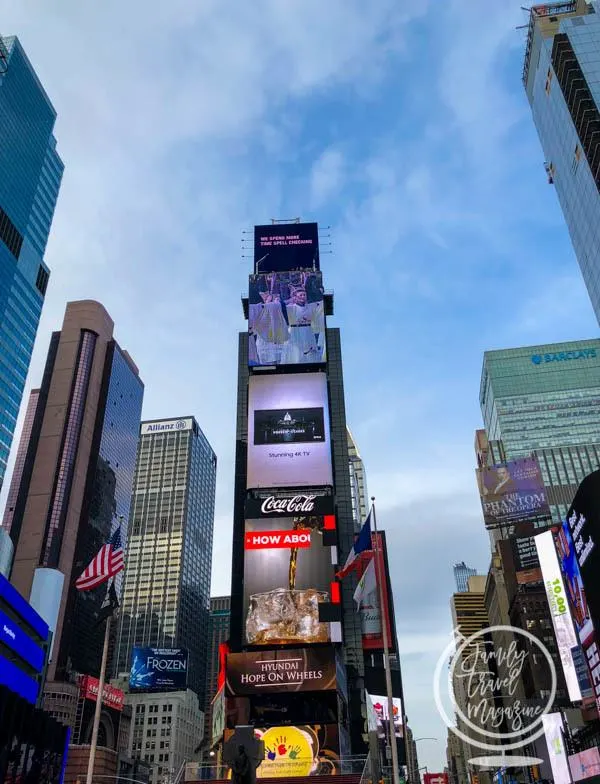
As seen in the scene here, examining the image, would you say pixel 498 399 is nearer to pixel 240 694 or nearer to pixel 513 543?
pixel 513 543

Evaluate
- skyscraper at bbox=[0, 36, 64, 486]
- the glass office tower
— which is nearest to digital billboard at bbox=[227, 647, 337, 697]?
skyscraper at bbox=[0, 36, 64, 486]

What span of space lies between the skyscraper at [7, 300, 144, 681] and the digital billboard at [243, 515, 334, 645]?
3586 inches

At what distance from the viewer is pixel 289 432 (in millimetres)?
66250

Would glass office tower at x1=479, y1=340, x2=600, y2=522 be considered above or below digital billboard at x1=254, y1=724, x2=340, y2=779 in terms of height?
above

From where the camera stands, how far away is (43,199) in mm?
124438

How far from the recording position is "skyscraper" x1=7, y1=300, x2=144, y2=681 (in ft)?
484

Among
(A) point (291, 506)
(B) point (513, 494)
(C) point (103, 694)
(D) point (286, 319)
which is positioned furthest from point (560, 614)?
(C) point (103, 694)

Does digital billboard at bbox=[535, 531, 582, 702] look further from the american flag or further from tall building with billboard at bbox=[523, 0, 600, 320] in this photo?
the american flag

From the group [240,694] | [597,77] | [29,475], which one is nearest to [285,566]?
[240,694]

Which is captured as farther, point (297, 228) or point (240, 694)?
point (297, 228)

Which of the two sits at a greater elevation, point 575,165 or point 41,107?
point 41,107

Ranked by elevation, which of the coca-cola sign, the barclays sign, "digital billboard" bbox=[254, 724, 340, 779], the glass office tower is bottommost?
"digital billboard" bbox=[254, 724, 340, 779]

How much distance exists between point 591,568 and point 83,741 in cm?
12960

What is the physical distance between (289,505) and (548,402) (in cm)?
11835
